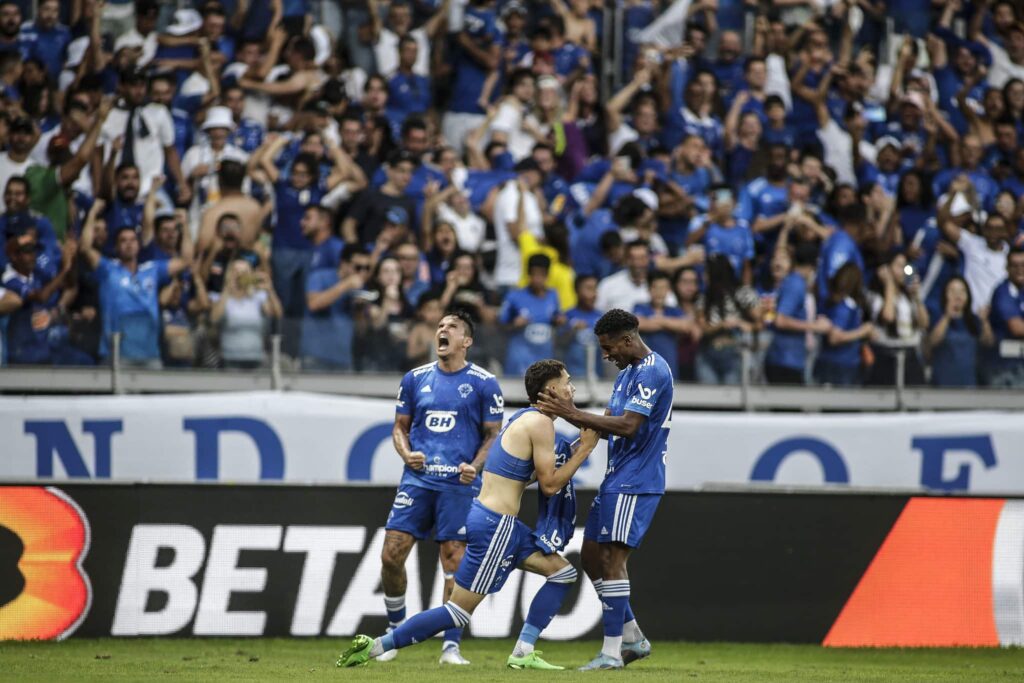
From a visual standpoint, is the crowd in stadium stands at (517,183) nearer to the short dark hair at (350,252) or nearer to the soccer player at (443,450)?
the short dark hair at (350,252)

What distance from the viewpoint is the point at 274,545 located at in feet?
37.9

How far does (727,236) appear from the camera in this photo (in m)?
16.8

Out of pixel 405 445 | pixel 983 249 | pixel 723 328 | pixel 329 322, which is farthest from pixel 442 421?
pixel 983 249

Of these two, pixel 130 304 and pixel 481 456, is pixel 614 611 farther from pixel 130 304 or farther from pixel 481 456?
pixel 130 304

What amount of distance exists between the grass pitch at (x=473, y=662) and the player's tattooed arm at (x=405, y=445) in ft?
4.35

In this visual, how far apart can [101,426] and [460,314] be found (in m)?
5.06

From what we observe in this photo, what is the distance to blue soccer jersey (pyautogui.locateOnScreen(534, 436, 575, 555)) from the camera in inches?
366

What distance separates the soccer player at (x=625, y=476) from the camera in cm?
927

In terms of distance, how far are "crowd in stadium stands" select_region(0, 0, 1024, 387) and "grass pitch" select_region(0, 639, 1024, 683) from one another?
12.1 ft

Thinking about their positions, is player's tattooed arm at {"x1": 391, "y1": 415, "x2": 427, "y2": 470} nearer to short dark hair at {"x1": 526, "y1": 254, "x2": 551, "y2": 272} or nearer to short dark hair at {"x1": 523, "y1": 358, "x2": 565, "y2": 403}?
short dark hair at {"x1": 523, "y1": 358, "x2": 565, "y2": 403}

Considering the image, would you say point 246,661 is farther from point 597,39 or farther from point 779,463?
point 597,39

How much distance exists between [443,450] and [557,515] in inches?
48.9

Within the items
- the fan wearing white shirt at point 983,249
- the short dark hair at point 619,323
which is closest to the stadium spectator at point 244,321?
the short dark hair at point 619,323

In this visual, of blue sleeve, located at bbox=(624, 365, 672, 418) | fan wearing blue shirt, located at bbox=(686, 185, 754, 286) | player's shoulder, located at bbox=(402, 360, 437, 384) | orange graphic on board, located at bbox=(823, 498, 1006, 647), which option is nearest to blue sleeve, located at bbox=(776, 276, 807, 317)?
fan wearing blue shirt, located at bbox=(686, 185, 754, 286)
